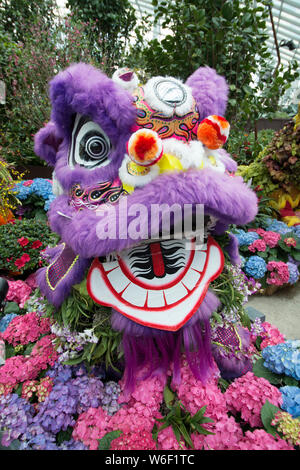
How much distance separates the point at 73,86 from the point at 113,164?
228mm

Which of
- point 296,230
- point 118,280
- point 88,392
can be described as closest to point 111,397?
point 88,392

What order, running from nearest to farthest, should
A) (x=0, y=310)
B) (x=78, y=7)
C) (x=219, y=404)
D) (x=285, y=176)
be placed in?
(x=219, y=404)
(x=0, y=310)
(x=285, y=176)
(x=78, y=7)

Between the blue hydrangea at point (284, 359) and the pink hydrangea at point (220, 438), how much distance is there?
0.32 metres

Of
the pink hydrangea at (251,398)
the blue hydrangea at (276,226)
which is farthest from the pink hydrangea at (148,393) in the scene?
the blue hydrangea at (276,226)

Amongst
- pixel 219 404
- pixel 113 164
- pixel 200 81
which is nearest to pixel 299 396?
pixel 219 404

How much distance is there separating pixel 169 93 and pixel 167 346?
76cm

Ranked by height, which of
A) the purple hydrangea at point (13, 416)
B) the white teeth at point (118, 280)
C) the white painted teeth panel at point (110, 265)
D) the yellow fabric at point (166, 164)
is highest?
the yellow fabric at point (166, 164)

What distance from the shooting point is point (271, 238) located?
2.34 m

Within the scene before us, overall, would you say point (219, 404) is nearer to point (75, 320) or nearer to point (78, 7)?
point (75, 320)

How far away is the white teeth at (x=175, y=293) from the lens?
838 mm

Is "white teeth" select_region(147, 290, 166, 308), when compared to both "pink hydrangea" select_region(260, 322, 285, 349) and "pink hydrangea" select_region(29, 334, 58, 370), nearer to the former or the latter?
"pink hydrangea" select_region(29, 334, 58, 370)

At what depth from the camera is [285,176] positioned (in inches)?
104

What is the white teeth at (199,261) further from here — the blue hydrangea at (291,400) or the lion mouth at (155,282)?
the blue hydrangea at (291,400)

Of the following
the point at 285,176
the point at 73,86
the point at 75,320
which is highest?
the point at 73,86
